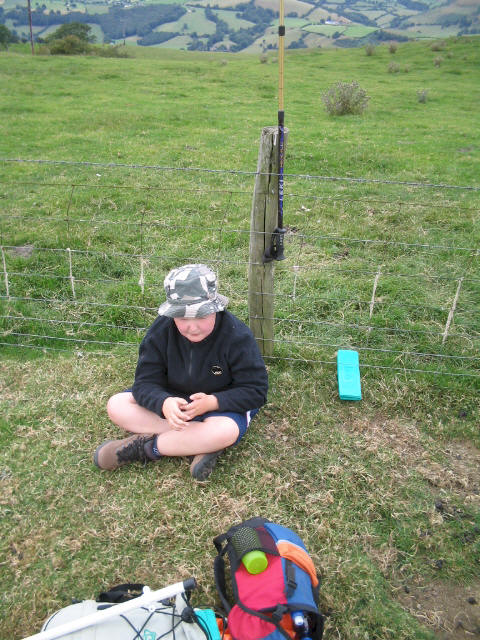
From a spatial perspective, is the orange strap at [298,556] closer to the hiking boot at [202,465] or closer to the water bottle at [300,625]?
the water bottle at [300,625]

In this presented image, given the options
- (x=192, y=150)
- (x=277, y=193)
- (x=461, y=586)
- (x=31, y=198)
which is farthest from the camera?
(x=192, y=150)

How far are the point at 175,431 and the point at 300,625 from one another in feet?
4.55

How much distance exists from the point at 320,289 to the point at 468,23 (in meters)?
108

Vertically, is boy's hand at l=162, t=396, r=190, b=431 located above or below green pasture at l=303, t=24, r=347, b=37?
below

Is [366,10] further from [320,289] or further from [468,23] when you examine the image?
[320,289]

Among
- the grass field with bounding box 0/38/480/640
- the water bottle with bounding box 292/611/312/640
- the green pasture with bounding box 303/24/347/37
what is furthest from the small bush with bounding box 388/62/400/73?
the green pasture with bounding box 303/24/347/37

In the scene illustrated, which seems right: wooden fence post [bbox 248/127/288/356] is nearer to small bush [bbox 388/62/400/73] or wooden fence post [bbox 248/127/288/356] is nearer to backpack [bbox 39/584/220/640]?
backpack [bbox 39/584/220/640]

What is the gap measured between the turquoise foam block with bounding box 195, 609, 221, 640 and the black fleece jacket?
1.18 meters

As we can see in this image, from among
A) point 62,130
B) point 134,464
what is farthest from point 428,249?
point 62,130

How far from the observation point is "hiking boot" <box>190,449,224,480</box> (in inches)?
126

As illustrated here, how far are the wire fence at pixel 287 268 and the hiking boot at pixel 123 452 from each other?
53.1 inches

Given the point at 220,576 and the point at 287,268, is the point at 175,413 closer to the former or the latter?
the point at 220,576

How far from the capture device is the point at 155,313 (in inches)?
193

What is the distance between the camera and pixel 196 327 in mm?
2984
